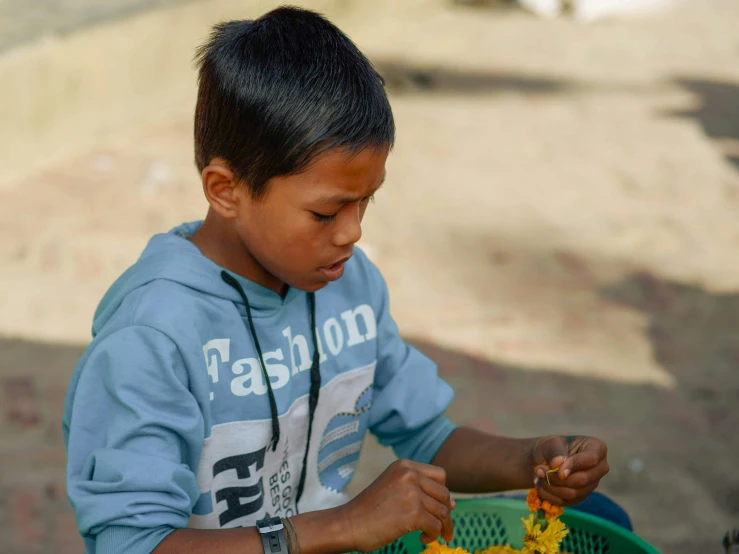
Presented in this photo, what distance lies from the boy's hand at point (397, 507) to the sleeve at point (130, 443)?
263mm

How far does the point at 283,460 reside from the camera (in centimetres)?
174

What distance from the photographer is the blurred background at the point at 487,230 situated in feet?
10.3

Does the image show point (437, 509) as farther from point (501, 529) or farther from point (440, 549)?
point (501, 529)

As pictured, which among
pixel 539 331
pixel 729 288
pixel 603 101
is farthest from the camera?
pixel 603 101

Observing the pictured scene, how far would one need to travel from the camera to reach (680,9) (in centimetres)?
942

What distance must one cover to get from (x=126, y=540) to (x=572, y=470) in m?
0.74

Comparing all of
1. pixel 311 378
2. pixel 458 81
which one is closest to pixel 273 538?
pixel 311 378

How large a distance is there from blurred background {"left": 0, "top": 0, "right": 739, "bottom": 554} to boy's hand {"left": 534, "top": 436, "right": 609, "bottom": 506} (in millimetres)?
1185

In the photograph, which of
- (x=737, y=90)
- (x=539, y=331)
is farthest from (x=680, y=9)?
(x=539, y=331)

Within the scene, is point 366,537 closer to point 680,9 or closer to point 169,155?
point 169,155

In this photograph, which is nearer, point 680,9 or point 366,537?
point 366,537

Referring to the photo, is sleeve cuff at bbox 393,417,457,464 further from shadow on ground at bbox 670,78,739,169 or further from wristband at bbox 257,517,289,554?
shadow on ground at bbox 670,78,739,169

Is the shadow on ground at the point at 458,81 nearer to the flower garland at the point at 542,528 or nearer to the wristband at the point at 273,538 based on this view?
the flower garland at the point at 542,528

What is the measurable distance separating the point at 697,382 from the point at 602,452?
6.60ft
